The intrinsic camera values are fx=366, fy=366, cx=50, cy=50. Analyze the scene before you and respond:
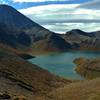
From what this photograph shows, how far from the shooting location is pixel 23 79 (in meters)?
62.2

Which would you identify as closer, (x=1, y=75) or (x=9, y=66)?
(x=1, y=75)

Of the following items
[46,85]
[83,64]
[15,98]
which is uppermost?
[15,98]

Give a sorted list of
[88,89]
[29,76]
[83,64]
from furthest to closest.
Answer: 1. [83,64]
2. [29,76]
3. [88,89]

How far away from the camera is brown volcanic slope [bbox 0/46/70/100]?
171ft

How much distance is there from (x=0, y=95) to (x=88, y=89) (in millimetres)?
17018

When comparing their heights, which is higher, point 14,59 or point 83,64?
point 14,59

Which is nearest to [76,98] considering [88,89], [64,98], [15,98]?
[64,98]

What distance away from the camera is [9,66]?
2744 inches

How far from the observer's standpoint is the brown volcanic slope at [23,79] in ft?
171

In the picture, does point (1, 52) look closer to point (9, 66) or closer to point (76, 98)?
point (9, 66)

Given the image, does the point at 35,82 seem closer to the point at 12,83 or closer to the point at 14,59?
the point at 12,83

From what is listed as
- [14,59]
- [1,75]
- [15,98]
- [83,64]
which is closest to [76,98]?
[15,98]

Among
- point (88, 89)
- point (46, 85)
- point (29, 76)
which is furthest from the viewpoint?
point (29, 76)

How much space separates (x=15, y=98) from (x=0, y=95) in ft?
5.13
